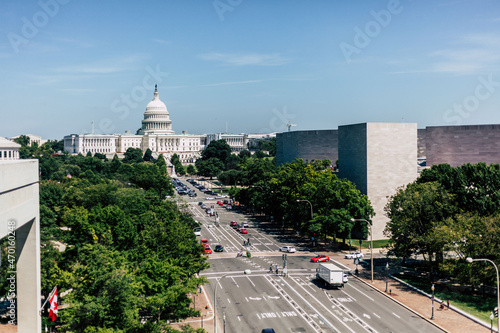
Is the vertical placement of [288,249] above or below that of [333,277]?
below

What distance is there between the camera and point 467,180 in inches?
2148

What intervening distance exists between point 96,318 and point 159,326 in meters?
3.28

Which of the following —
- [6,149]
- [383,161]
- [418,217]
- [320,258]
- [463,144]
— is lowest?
[320,258]

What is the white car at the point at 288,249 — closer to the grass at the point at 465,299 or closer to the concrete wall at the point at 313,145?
the grass at the point at 465,299

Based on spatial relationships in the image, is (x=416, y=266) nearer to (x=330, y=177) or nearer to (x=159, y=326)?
(x=330, y=177)

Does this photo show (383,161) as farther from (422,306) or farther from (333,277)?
(422,306)

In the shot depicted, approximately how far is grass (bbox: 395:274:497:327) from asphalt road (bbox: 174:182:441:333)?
15.1 feet

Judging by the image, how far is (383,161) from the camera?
69.2 metres

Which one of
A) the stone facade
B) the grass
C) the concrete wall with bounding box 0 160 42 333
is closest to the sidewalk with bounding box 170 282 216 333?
the concrete wall with bounding box 0 160 42 333

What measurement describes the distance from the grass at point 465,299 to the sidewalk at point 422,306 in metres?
1.14

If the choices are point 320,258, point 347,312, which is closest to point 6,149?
point 320,258

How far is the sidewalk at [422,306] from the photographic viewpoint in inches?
1375

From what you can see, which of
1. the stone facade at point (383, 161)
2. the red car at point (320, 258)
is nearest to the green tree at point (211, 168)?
the stone facade at point (383, 161)

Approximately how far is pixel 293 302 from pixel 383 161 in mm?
34440
